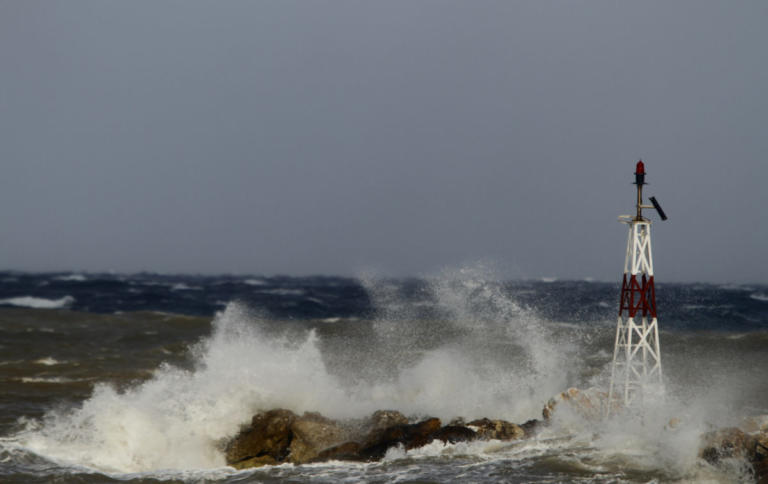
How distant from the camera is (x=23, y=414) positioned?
17.4 metres

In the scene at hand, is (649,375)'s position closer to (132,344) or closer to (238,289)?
(132,344)

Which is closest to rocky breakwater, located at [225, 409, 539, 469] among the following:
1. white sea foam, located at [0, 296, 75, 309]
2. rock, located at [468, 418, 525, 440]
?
rock, located at [468, 418, 525, 440]

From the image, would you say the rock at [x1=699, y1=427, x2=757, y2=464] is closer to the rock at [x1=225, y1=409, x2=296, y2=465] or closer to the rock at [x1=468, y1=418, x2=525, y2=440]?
the rock at [x1=468, y1=418, x2=525, y2=440]

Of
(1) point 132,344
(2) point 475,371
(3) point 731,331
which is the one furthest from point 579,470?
(3) point 731,331

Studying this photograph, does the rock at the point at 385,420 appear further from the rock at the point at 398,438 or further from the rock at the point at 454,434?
the rock at the point at 454,434

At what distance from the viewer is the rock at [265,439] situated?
46.7 ft

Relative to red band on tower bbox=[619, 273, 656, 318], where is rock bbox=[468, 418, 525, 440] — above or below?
below

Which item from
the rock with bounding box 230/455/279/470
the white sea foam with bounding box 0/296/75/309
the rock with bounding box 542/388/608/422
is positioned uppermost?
the rock with bounding box 542/388/608/422

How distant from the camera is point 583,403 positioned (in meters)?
14.8

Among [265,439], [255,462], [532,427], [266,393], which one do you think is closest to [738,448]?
[532,427]

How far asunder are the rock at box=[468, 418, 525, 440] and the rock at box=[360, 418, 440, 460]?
2.58ft

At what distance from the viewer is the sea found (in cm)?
1245

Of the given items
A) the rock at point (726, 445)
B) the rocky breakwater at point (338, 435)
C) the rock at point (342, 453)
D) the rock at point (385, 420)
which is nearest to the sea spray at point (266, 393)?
the rocky breakwater at point (338, 435)

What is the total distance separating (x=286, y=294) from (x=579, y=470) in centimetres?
4871
